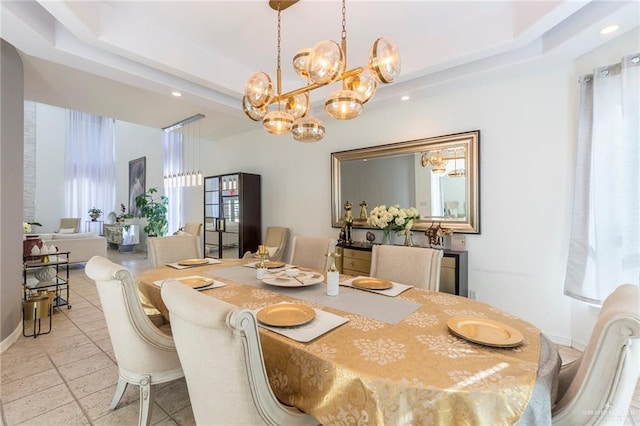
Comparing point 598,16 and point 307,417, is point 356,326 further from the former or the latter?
point 598,16

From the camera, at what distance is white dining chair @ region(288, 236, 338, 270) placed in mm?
2605

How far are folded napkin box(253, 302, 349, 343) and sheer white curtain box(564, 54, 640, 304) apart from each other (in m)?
2.33

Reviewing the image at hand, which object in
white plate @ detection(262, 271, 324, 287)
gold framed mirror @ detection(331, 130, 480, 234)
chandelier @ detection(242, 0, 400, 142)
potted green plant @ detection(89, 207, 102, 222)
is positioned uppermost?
chandelier @ detection(242, 0, 400, 142)

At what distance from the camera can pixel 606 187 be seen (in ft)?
7.38

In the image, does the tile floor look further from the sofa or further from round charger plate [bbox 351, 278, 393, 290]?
the sofa

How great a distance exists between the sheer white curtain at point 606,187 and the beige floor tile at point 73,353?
13.6 feet

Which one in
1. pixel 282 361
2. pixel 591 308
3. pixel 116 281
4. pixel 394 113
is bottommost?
pixel 591 308

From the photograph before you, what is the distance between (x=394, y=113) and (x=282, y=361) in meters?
3.21

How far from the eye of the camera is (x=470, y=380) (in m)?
0.84

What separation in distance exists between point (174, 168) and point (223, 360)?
6.54m

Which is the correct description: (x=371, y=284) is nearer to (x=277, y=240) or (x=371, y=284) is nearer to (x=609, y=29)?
(x=609, y=29)

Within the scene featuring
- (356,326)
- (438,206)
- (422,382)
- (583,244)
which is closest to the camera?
(422,382)

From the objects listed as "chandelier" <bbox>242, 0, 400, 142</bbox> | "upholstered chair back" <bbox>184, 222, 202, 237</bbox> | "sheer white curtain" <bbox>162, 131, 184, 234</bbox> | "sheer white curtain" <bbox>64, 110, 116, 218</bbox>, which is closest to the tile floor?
"chandelier" <bbox>242, 0, 400, 142</bbox>

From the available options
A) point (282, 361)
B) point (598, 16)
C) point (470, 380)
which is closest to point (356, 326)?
point (282, 361)
